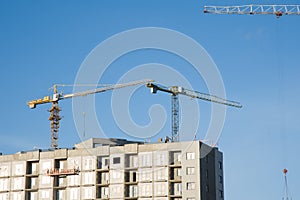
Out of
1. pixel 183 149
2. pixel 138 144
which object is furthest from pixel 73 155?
pixel 183 149

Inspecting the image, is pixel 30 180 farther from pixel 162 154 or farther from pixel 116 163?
pixel 162 154

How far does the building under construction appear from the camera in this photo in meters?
179

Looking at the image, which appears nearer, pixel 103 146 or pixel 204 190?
pixel 204 190

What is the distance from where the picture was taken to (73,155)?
631 feet

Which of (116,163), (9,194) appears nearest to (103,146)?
(116,163)

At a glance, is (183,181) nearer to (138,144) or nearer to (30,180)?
(138,144)

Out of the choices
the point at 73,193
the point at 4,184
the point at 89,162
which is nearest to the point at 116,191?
the point at 89,162

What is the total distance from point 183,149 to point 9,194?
53.1 meters

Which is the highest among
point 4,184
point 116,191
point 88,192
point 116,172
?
point 116,172

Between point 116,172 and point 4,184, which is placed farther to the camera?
point 4,184

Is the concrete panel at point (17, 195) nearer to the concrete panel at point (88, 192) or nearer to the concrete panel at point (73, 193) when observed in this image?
the concrete panel at point (73, 193)

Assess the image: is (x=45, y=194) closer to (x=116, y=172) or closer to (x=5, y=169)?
(x=5, y=169)

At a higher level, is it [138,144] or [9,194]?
[138,144]

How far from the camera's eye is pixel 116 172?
610 feet
